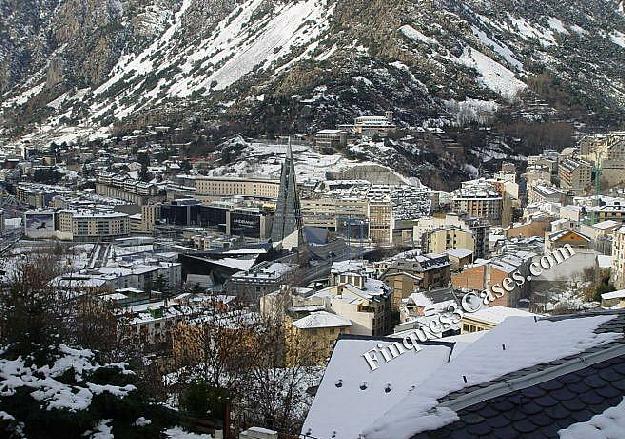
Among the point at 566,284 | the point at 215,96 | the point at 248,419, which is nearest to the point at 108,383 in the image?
the point at 248,419

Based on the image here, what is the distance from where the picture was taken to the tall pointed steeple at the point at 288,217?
73.2ft

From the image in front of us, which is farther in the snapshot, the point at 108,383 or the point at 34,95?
the point at 34,95

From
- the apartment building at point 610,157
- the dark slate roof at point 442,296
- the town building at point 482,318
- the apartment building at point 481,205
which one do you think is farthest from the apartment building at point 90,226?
the town building at point 482,318

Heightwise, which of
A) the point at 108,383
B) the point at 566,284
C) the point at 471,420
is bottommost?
the point at 566,284

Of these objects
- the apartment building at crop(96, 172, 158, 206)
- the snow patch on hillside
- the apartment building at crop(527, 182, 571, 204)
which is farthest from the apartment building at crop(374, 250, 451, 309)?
the snow patch on hillside

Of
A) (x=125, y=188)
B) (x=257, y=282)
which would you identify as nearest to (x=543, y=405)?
(x=257, y=282)

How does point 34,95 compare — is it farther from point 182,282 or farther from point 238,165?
point 182,282

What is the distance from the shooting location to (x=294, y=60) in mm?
51656

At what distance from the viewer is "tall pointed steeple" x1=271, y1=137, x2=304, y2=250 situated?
2231 centimetres

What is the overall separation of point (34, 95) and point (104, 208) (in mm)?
41180

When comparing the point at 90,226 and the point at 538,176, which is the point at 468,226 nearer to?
the point at 538,176

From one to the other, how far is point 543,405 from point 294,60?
51.1 meters

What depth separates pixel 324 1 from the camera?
2318 inches

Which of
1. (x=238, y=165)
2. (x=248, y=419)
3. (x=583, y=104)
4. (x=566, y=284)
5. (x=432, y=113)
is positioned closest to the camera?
(x=248, y=419)
